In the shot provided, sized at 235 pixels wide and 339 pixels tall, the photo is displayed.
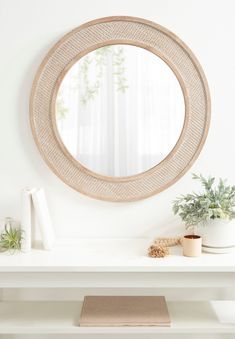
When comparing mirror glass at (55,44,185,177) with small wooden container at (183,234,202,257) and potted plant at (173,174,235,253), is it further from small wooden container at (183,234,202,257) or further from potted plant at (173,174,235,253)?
small wooden container at (183,234,202,257)

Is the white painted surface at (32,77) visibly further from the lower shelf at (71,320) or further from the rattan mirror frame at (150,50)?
the lower shelf at (71,320)

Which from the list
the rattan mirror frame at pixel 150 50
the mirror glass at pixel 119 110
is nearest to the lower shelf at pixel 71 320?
the rattan mirror frame at pixel 150 50

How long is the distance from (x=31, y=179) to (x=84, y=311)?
66 cm

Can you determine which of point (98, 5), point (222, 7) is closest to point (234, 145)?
point (222, 7)

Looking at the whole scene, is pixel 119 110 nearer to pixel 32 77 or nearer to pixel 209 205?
pixel 32 77

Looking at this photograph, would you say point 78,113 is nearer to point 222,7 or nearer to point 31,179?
point 31,179

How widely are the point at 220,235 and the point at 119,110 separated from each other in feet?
2.41

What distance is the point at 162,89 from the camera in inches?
84.5

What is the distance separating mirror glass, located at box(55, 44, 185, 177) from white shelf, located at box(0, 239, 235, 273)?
14.6 inches

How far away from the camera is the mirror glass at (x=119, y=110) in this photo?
7.04 feet

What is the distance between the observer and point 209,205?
194 cm

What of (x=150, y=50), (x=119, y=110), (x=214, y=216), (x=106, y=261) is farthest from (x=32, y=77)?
(x=214, y=216)

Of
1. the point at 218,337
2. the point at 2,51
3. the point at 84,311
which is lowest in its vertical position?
the point at 218,337

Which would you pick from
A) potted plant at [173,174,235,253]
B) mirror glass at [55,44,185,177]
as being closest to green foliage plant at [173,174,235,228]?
potted plant at [173,174,235,253]
